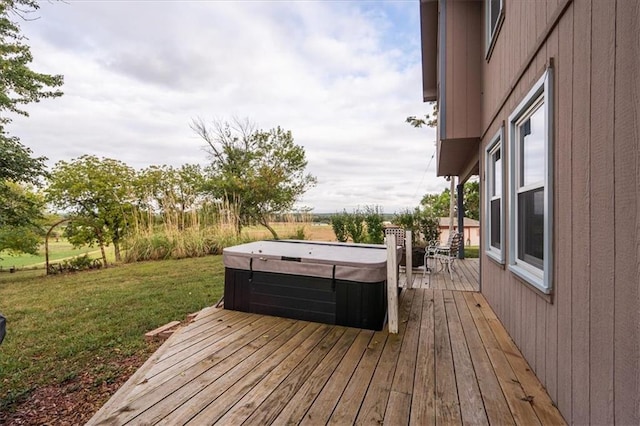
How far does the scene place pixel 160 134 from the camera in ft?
40.7

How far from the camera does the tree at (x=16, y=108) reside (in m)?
5.85

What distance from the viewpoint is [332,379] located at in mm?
2062

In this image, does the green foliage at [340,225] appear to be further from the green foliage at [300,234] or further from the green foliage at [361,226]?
the green foliage at [300,234]

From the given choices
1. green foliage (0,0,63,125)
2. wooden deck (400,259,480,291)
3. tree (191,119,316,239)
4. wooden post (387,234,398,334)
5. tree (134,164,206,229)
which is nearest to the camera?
wooden post (387,234,398,334)

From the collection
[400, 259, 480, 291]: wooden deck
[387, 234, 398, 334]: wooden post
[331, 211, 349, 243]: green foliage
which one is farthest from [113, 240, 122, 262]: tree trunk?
[387, 234, 398, 334]: wooden post

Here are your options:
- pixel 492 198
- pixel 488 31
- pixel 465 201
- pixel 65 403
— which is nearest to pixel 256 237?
pixel 492 198

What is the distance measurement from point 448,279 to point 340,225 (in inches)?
191

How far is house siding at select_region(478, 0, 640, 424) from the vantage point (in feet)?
3.60

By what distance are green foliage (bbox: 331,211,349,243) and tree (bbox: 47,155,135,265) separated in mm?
6328

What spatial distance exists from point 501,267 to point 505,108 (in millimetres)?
1651

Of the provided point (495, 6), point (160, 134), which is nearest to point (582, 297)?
point (495, 6)

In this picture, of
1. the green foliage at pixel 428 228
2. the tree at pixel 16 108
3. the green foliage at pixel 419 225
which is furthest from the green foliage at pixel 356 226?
the tree at pixel 16 108

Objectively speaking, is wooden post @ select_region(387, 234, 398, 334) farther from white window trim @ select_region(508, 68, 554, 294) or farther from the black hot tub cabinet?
white window trim @ select_region(508, 68, 554, 294)

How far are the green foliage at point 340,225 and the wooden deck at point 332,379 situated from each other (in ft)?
22.1
